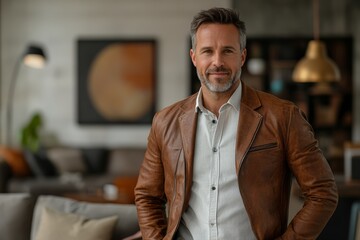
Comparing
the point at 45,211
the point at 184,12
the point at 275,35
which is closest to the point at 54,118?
the point at 184,12

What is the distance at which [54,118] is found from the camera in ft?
28.1

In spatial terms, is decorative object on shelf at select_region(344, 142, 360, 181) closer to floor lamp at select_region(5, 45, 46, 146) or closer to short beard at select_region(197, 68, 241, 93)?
short beard at select_region(197, 68, 241, 93)

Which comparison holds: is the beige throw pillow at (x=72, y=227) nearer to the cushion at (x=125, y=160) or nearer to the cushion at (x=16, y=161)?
Answer: the cushion at (x=16, y=161)

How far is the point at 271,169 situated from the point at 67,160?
6197 millimetres

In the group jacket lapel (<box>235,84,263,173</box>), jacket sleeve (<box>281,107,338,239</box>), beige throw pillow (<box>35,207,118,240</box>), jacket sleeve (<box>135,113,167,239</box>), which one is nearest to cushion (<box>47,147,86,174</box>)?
beige throw pillow (<box>35,207,118,240</box>)

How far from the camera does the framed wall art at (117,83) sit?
8.54m

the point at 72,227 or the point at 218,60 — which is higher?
the point at 218,60

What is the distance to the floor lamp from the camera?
7483 mm

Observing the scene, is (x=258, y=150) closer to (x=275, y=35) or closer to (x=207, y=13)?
(x=207, y=13)

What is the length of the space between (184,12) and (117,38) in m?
0.93

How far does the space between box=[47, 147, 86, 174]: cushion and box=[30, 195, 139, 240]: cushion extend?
451cm

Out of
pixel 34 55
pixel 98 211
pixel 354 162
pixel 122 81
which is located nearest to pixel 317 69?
pixel 354 162

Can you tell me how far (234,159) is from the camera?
208cm

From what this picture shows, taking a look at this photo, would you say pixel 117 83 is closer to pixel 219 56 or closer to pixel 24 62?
pixel 24 62
